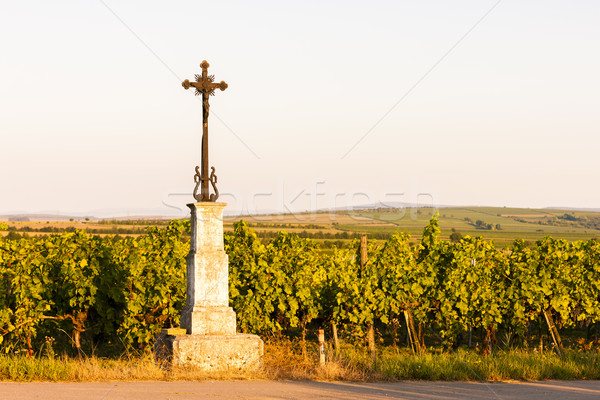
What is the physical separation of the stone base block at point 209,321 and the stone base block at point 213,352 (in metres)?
0.25

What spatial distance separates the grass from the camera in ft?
35.2

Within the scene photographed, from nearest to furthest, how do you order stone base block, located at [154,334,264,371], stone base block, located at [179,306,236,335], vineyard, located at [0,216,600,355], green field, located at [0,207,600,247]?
stone base block, located at [154,334,264,371] → stone base block, located at [179,306,236,335] → vineyard, located at [0,216,600,355] → green field, located at [0,207,600,247]

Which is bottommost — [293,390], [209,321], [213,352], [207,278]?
[293,390]

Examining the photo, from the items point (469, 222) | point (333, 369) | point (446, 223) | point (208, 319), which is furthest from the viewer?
point (469, 222)

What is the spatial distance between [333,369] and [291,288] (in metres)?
10.4

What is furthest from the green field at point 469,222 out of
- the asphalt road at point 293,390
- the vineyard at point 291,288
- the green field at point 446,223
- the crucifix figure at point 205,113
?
the asphalt road at point 293,390

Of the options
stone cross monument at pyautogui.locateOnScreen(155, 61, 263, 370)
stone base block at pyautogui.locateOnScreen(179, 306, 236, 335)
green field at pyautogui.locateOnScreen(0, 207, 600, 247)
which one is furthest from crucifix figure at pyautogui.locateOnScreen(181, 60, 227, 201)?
green field at pyautogui.locateOnScreen(0, 207, 600, 247)

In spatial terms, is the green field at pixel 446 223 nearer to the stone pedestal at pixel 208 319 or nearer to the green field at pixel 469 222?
the green field at pixel 469 222

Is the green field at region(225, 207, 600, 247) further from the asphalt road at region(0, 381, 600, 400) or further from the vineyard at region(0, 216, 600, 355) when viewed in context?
the asphalt road at region(0, 381, 600, 400)

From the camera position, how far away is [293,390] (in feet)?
32.5

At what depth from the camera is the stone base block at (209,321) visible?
1184cm

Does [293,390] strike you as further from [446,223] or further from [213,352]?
[446,223]

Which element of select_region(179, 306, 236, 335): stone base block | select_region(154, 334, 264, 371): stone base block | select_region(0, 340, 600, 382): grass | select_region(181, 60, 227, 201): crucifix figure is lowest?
select_region(0, 340, 600, 382): grass

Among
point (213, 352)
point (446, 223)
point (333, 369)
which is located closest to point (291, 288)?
point (213, 352)
